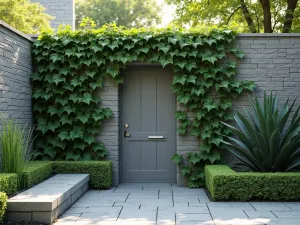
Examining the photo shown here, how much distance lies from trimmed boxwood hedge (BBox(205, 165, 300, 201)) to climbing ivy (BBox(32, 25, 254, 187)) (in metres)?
1.09

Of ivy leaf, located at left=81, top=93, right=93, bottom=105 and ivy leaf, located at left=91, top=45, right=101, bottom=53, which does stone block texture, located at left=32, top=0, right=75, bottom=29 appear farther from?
ivy leaf, located at left=81, top=93, right=93, bottom=105

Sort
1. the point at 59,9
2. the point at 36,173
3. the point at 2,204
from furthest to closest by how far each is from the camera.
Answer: the point at 59,9 < the point at 36,173 < the point at 2,204

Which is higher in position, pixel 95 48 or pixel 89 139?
pixel 95 48

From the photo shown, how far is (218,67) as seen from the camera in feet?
22.0

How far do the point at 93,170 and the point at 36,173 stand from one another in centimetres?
111

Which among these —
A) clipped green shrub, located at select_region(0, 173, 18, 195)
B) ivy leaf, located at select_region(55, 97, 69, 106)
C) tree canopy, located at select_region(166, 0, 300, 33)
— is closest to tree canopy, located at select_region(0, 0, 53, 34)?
ivy leaf, located at select_region(55, 97, 69, 106)

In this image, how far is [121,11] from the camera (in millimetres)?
29609

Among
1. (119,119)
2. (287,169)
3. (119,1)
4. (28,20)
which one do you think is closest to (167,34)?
(119,119)

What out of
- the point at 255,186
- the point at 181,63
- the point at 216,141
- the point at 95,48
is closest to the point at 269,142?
the point at 255,186

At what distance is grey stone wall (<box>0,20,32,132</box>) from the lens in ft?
18.0

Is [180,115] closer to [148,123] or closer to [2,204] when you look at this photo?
[148,123]

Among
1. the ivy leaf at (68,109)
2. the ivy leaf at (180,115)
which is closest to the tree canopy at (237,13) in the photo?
the ivy leaf at (180,115)

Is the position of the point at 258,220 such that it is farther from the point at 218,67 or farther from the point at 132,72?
the point at 132,72

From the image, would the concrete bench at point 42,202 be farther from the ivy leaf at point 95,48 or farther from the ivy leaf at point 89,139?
the ivy leaf at point 95,48
